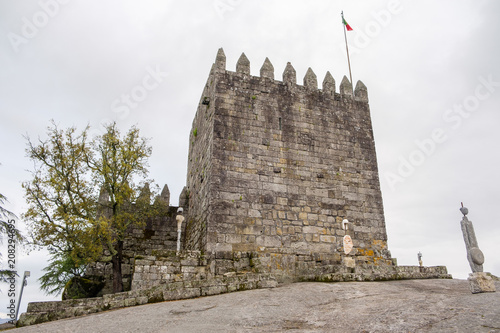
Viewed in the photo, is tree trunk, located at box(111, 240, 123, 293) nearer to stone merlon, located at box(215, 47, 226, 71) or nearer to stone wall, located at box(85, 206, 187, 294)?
stone wall, located at box(85, 206, 187, 294)

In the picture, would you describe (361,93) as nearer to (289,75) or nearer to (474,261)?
(289,75)

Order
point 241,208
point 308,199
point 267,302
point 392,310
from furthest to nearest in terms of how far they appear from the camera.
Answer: point 308,199 → point 241,208 → point 267,302 → point 392,310

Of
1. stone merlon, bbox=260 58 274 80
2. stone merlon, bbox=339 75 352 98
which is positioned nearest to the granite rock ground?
stone merlon, bbox=260 58 274 80

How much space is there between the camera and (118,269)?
1443cm

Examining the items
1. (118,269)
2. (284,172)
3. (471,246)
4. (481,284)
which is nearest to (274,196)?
(284,172)

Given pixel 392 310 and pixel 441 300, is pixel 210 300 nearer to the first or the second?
pixel 392 310

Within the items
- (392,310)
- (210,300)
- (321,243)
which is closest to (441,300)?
(392,310)

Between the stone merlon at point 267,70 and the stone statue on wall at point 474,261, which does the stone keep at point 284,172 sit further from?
the stone statue on wall at point 474,261

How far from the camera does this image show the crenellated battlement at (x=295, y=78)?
1488 centimetres

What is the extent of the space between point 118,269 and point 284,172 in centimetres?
701

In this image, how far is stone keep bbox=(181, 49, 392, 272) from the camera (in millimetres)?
12734

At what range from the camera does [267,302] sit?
7.71 m

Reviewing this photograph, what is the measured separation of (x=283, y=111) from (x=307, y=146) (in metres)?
1.59

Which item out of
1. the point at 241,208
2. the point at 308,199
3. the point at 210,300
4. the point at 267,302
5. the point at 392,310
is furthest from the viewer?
the point at 308,199
